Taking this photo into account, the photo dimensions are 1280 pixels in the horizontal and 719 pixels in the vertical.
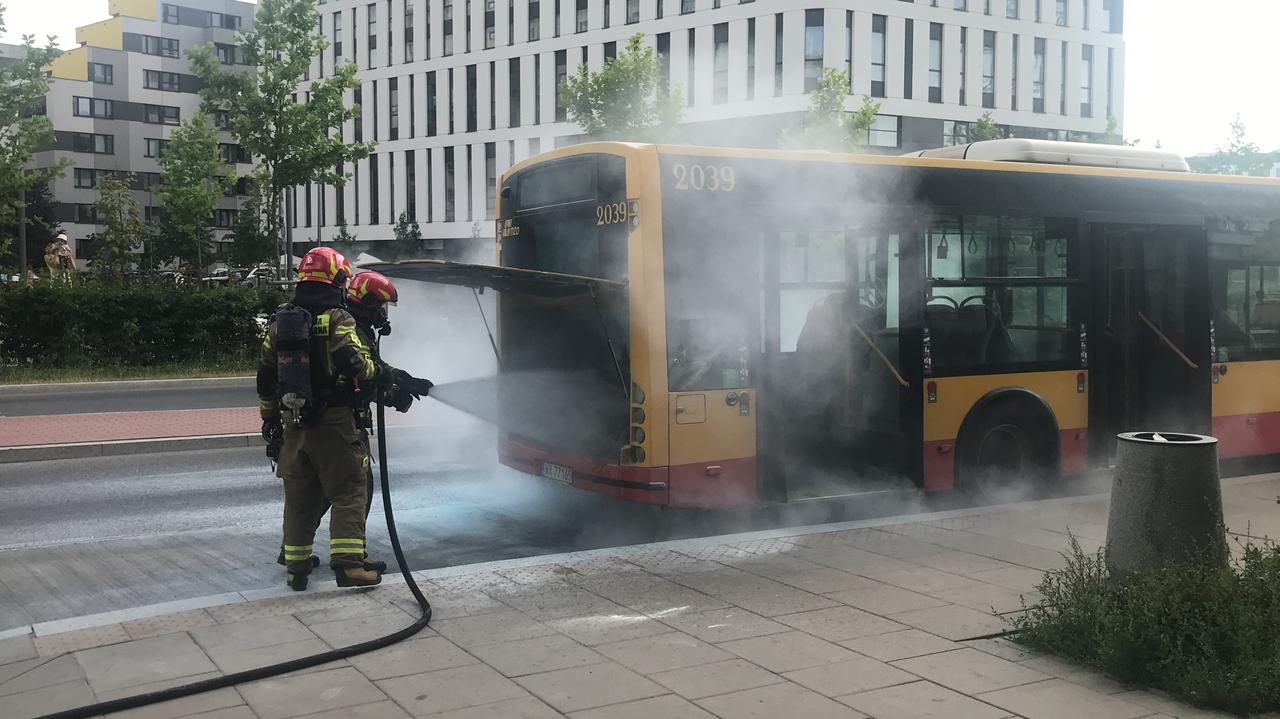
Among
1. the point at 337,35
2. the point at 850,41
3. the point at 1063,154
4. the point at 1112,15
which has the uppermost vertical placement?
the point at 337,35

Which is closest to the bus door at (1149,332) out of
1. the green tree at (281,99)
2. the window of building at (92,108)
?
the green tree at (281,99)

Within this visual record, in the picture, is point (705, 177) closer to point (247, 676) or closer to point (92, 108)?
point (247, 676)

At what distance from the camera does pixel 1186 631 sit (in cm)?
492

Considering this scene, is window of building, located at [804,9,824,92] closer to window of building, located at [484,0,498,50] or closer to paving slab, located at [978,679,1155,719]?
window of building, located at [484,0,498,50]

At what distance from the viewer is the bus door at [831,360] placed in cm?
849

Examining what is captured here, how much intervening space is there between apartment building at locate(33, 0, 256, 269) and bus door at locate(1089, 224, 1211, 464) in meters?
77.3

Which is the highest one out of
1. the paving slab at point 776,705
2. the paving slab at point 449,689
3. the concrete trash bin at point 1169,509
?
the concrete trash bin at point 1169,509

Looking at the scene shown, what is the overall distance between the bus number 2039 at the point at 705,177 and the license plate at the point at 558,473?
2.29 m

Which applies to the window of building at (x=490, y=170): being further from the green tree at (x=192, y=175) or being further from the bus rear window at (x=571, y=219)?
the bus rear window at (x=571, y=219)

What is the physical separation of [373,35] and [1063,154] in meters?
59.6

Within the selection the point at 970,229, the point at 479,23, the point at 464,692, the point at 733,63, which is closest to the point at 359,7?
the point at 479,23

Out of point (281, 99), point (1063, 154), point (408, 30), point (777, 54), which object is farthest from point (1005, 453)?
point (408, 30)

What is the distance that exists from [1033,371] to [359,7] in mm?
61344

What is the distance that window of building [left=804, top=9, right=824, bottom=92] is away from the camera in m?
45.1
